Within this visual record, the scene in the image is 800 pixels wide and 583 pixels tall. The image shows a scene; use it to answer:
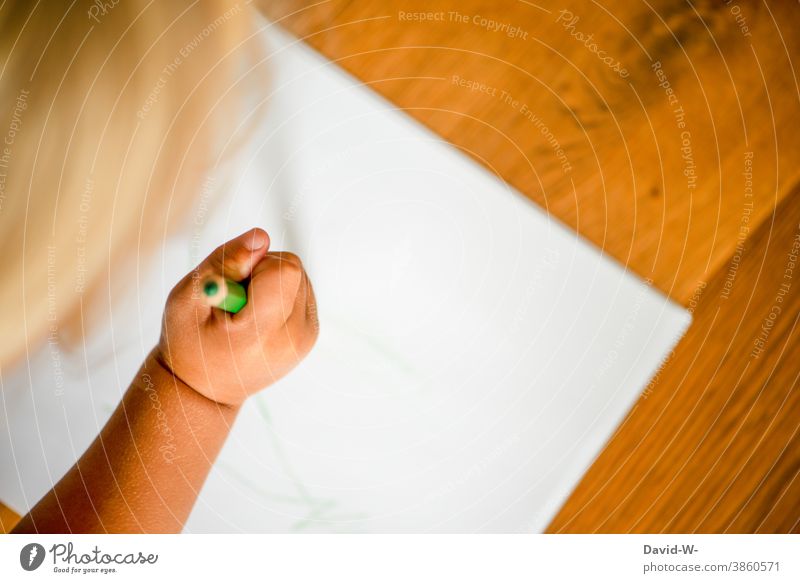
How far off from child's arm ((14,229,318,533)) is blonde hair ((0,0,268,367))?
0.05 meters

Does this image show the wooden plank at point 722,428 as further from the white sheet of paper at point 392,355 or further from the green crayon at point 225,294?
the green crayon at point 225,294

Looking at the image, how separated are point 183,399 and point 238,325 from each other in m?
0.05

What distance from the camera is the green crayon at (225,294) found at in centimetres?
30

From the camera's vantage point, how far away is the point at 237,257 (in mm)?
298

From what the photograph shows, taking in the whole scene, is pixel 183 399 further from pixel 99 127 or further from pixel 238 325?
pixel 99 127

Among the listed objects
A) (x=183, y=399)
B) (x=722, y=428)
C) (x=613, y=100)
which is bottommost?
(x=183, y=399)

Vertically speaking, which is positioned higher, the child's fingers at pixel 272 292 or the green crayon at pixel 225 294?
the child's fingers at pixel 272 292

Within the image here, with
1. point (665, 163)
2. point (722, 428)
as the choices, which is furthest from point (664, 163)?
point (722, 428)

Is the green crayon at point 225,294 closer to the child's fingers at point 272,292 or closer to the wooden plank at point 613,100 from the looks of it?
the child's fingers at point 272,292

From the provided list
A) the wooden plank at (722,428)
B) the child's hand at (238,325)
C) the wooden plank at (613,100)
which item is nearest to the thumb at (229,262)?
the child's hand at (238,325)

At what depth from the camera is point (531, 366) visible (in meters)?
0.32

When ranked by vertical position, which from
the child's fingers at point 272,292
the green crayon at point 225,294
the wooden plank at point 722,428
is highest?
the wooden plank at point 722,428

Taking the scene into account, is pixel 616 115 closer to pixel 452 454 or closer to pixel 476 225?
pixel 476 225

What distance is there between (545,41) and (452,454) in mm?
231
